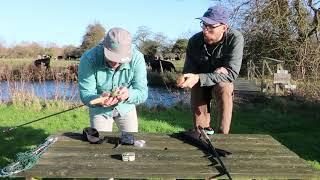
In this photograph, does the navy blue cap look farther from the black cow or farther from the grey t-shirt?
the black cow

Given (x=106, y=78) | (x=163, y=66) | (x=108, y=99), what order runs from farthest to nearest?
(x=163, y=66), (x=106, y=78), (x=108, y=99)

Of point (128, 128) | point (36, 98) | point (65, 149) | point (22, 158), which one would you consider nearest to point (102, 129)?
point (128, 128)

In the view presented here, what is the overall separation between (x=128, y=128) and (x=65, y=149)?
1.34 m

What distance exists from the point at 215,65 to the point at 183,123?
4168 millimetres

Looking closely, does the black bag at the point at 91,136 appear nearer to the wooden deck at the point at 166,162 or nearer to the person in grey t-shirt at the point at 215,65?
the wooden deck at the point at 166,162

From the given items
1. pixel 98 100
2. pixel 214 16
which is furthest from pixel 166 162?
pixel 214 16

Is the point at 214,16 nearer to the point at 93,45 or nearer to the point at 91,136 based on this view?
the point at 91,136

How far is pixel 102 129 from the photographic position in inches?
194

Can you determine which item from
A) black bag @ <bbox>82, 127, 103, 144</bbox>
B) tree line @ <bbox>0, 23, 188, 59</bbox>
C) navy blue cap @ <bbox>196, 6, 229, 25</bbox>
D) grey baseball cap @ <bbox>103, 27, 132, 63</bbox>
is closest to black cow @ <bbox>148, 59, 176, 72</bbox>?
tree line @ <bbox>0, 23, 188, 59</bbox>

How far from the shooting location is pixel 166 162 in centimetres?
346

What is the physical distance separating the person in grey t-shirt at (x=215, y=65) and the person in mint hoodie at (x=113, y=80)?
1.73ft

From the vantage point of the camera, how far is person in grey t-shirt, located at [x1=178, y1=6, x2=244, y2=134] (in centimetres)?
514

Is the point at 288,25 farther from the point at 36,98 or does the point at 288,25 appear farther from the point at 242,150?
the point at 242,150

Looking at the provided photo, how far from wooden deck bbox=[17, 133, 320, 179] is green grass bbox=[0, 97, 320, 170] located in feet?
8.11
